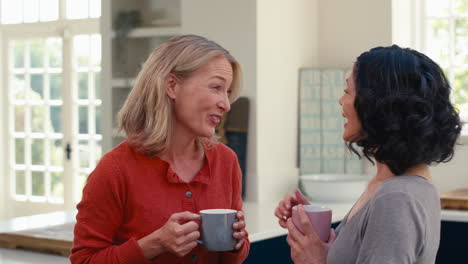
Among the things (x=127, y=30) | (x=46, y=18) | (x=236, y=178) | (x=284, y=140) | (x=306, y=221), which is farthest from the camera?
(x=46, y=18)

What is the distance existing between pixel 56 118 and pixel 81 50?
619mm

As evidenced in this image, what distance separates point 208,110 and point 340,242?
45 cm

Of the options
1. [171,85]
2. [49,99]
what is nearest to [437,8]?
[171,85]

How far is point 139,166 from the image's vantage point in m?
1.73

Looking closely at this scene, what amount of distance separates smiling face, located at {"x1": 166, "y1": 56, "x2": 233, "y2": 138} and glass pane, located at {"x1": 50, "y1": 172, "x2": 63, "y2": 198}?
462cm

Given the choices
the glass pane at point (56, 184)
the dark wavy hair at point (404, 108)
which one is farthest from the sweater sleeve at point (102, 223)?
the glass pane at point (56, 184)

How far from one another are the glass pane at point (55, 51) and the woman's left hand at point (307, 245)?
485cm

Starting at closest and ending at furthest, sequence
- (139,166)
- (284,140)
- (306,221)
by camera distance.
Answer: (306,221)
(139,166)
(284,140)

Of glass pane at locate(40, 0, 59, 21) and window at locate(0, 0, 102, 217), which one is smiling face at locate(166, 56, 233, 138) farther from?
glass pane at locate(40, 0, 59, 21)

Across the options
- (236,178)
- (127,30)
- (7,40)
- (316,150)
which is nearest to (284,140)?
(316,150)

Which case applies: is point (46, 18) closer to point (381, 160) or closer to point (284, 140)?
point (284, 140)

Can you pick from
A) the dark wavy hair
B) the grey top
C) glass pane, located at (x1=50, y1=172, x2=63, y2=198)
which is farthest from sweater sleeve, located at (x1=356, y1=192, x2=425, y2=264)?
glass pane, located at (x1=50, y1=172, x2=63, y2=198)

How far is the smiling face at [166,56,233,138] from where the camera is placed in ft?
5.73

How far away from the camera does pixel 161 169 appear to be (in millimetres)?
1741
